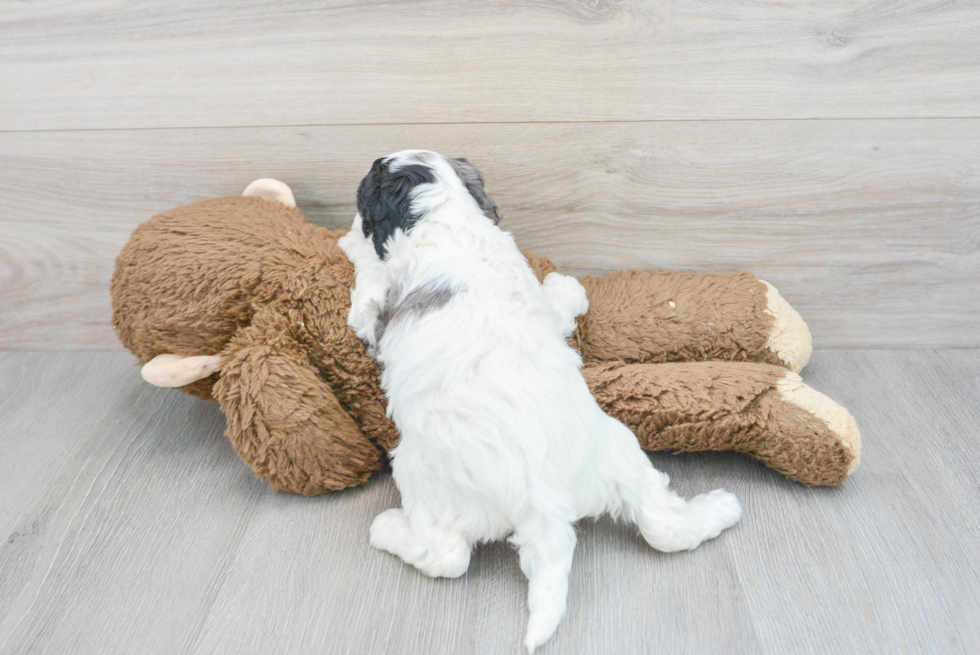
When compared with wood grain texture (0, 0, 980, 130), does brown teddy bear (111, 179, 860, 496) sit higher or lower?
lower

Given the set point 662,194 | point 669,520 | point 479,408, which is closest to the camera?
point 479,408

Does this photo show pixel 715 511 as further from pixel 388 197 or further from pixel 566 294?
pixel 388 197

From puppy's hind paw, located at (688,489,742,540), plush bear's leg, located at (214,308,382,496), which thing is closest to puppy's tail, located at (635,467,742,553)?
puppy's hind paw, located at (688,489,742,540)

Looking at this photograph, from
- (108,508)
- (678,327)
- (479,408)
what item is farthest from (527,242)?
(108,508)

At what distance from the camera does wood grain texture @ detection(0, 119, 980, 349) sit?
4.87ft

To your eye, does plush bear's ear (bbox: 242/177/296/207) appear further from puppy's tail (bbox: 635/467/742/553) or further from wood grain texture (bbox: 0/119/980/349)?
puppy's tail (bbox: 635/467/742/553)

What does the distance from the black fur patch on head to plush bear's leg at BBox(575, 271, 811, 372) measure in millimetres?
438

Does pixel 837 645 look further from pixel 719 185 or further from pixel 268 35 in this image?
pixel 268 35

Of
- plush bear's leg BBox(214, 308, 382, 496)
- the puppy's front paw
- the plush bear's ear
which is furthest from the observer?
the plush bear's ear

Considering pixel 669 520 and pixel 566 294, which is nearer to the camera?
pixel 669 520

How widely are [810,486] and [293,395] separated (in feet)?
3.13

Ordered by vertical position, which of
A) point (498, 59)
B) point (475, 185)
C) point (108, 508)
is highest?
point (498, 59)

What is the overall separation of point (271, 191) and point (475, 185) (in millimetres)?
464

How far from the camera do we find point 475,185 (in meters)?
1.28
